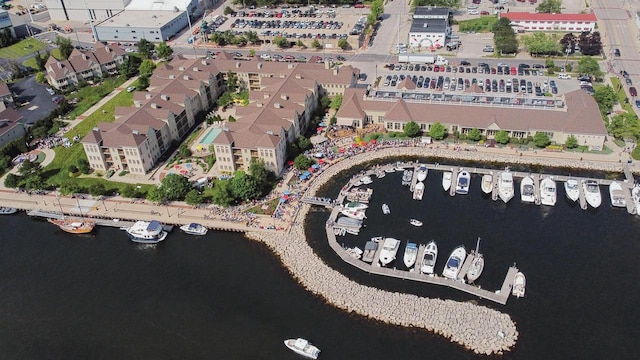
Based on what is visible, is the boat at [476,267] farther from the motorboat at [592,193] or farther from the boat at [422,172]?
the motorboat at [592,193]

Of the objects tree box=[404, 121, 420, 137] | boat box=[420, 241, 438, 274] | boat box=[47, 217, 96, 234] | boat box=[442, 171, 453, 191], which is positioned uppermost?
tree box=[404, 121, 420, 137]

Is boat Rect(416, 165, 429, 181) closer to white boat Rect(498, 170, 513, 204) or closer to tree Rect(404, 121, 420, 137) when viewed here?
tree Rect(404, 121, 420, 137)

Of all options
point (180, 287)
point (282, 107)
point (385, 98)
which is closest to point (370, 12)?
point (385, 98)

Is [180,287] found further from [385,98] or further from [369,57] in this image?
[369,57]

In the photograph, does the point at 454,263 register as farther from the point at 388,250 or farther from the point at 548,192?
the point at 548,192

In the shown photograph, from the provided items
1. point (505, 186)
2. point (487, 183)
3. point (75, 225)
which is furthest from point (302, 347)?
point (75, 225)

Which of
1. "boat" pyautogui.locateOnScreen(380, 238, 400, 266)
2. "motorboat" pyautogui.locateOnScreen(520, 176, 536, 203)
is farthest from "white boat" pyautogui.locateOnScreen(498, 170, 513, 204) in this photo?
"boat" pyautogui.locateOnScreen(380, 238, 400, 266)
